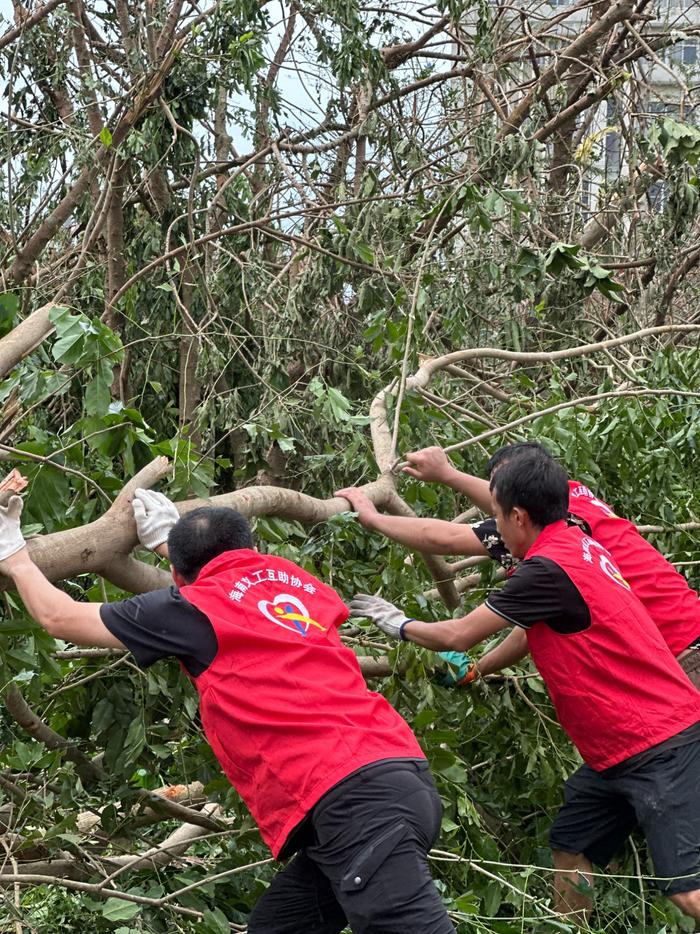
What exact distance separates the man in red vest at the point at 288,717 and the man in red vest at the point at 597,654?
573 millimetres

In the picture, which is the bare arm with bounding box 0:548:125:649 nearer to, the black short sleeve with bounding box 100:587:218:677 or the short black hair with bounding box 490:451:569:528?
the black short sleeve with bounding box 100:587:218:677

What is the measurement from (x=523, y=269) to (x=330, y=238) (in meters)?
0.93

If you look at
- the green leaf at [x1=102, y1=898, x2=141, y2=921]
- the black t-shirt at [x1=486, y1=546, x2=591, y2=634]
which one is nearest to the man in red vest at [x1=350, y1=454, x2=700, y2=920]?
the black t-shirt at [x1=486, y1=546, x2=591, y2=634]

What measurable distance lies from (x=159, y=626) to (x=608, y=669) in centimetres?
128

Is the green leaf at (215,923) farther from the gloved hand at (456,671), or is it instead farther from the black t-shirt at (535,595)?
the black t-shirt at (535,595)

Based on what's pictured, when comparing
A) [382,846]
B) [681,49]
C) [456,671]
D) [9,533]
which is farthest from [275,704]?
[681,49]

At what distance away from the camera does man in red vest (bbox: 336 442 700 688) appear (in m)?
3.27

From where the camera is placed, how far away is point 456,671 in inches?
126

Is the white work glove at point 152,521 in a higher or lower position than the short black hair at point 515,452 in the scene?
higher

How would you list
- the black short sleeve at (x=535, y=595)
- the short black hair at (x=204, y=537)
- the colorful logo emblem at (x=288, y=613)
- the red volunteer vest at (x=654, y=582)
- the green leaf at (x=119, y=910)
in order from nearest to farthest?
the colorful logo emblem at (x=288, y=613), the short black hair at (x=204, y=537), the green leaf at (x=119, y=910), the black short sleeve at (x=535, y=595), the red volunteer vest at (x=654, y=582)

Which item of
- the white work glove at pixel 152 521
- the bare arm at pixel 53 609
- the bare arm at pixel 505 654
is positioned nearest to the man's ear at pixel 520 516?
the bare arm at pixel 505 654

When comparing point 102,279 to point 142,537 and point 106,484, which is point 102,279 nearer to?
point 106,484

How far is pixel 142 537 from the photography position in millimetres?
2568

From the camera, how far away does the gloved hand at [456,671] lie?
3.19m
